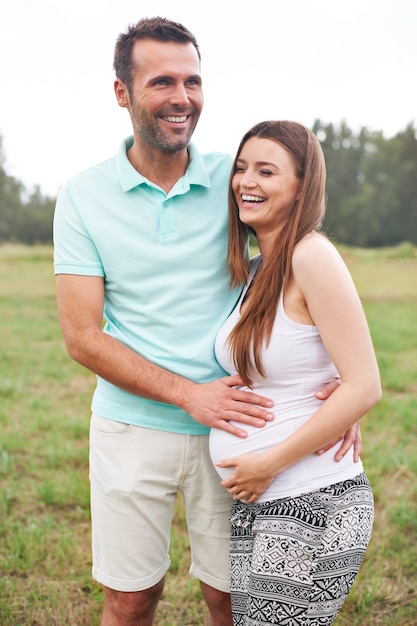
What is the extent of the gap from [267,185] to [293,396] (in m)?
0.64

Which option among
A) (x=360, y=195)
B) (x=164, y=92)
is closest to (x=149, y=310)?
(x=164, y=92)

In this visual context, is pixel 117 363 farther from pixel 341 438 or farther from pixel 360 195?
pixel 360 195

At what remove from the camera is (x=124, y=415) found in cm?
230

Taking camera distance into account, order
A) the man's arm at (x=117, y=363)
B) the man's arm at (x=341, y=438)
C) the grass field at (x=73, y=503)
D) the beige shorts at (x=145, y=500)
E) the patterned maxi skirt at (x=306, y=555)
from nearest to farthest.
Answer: the patterned maxi skirt at (x=306, y=555) < the man's arm at (x=341, y=438) < the man's arm at (x=117, y=363) < the beige shorts at (x=145, y=500) < the grass field at (x=73, y=503)

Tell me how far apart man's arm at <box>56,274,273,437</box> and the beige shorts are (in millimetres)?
191

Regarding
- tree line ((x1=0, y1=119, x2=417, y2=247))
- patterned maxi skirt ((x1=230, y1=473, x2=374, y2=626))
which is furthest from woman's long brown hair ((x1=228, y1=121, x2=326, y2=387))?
tree line ((x1=0, y1=119, x2=417, y2=247))

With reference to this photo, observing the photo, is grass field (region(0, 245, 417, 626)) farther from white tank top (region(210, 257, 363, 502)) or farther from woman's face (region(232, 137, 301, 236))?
woman's face (region(232, 137, 301, 236))

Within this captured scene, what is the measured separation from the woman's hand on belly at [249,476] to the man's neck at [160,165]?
0.93 metres

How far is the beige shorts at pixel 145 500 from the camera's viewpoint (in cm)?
229

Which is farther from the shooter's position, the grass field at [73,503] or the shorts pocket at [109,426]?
the grass field at [73,503]

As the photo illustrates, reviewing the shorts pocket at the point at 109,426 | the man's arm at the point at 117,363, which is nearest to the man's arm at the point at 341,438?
the man's arm at the point at 117,363

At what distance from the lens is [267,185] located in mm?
2080

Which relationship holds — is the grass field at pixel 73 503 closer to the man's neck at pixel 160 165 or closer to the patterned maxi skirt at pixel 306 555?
the patterned maxi skirt at pixel 306 555

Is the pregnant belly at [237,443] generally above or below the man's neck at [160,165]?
below
